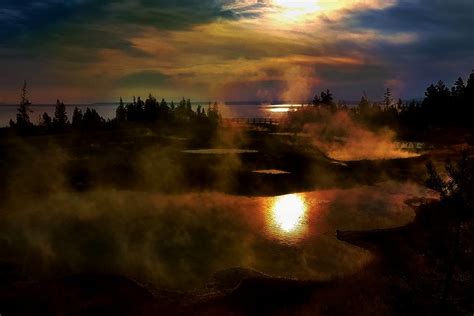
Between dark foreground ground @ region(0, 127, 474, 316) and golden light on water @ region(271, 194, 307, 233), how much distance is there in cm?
459

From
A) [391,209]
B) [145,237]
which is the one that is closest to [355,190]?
[391,209]

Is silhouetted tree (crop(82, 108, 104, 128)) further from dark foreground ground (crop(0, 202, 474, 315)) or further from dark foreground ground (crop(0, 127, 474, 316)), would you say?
dark foreground ground (crop(0, 202, 474, 315))

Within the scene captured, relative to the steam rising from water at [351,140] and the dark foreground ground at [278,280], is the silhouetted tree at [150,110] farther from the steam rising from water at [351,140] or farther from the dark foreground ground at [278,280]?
the dark foreground ground at [278,280]

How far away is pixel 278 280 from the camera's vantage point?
29344mm

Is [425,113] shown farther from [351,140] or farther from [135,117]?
[135,117]

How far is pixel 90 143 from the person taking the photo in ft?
321

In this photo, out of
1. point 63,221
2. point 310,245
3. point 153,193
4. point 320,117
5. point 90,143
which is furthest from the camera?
point 320,117

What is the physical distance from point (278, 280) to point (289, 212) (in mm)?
18003

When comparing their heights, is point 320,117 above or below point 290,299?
above

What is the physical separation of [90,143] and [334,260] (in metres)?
77.4

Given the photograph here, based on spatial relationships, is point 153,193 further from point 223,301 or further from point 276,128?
point 276,128

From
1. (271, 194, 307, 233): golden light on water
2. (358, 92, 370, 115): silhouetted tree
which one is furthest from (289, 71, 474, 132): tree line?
(271, 194, 307, 233): golden light on water

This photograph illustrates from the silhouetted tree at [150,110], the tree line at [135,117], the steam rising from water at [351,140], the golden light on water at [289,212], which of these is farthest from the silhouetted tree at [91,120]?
the golden light on water at [289,212]

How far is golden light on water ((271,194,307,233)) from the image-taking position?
41.2m
